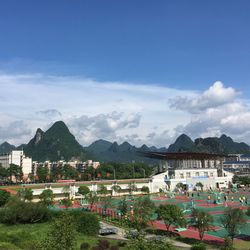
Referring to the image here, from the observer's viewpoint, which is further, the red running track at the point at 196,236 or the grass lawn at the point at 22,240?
the red running track at the point at 196,236

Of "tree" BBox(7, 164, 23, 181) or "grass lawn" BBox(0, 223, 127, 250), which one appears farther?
"tree" BBox(7, 164, 23, 181)

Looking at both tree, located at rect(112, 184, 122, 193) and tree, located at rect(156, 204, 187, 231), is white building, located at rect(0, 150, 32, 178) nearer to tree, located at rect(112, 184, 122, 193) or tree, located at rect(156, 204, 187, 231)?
tree, located at rect(112, 184, 122, 193)

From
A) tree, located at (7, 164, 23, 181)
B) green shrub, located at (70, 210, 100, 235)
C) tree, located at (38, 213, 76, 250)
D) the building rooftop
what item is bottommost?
green shrub, located at (70, 210, 100, 235)

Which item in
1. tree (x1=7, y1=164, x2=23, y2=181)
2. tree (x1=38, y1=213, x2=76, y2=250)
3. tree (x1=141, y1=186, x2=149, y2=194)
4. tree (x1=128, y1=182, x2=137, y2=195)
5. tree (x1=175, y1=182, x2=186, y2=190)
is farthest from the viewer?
tree (x1=7, y1=164, x2=23, y2=181)

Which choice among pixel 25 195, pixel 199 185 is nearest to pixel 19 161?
pixel 199 185

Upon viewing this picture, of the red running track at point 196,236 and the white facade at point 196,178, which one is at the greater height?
the white facade at point 196,178

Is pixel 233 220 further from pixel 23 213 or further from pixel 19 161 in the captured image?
pixel 19 161

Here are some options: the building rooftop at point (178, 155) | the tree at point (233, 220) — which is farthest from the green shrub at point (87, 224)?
the building rooftop at point (178, 155)

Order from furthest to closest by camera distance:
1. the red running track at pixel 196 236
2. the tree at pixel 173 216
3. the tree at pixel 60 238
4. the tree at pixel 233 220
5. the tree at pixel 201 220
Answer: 1. the tree at pixel 173 216
2. the red running track at pixel 196 236
3. the tree at pixel 201 220
4. the tree at pixel 233 220
5. the tree at pixel 60 238

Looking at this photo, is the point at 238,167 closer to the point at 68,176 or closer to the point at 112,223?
the point at 68,176

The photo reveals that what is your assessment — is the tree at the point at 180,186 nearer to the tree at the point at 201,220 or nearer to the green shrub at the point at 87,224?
the green shrub at the point at 87,224

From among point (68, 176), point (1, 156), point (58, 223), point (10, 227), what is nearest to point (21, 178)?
point (68, 176)

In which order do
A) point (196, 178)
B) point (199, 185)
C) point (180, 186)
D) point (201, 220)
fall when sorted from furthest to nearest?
point (196, 178), point (199, 185), point (180, 186), point (201, 220)

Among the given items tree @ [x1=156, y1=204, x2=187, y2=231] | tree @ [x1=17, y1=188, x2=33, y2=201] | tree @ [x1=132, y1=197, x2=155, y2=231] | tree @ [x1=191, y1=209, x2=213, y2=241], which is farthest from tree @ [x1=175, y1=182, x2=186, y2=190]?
tree @ [x1=191, y1=209, x2=213, y2=241]
